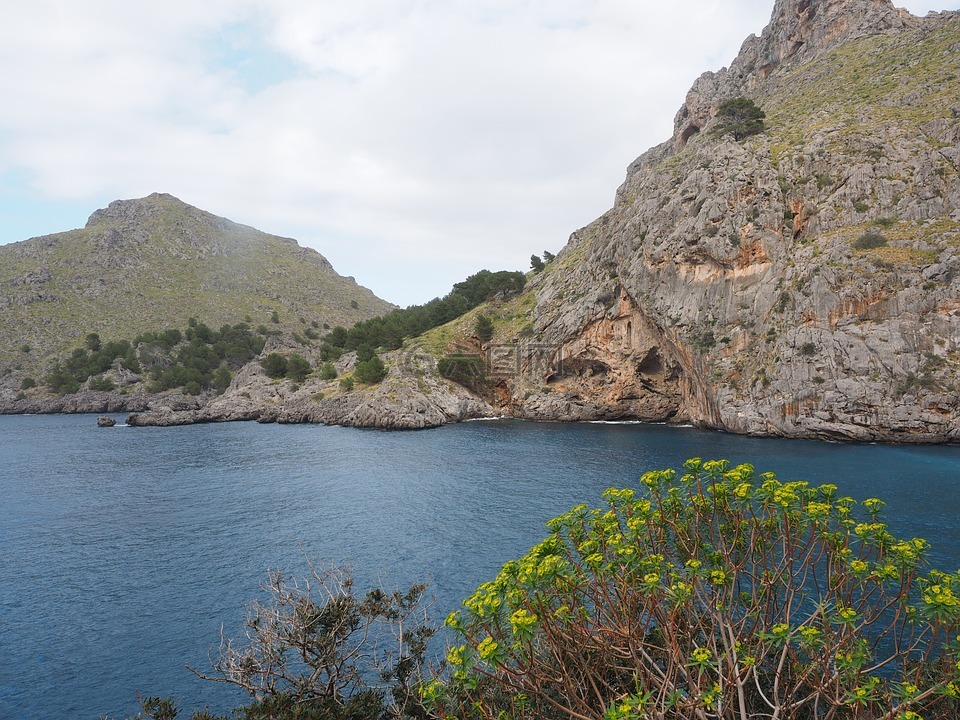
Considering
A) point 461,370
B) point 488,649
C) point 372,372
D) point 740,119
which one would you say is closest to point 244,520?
point 488,649

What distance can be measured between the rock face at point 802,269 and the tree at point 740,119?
8.69ft

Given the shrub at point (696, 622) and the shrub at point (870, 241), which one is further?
the shrub at point (870, 241)

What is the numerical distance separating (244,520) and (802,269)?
7080 centimetres

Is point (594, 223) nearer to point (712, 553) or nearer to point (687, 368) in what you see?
point (687, 368)

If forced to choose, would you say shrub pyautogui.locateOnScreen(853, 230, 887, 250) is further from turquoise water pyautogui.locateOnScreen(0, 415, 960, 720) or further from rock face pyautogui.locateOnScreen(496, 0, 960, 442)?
turquoise water pyautogui.locateOnScreen(0, 415, 960, 720)

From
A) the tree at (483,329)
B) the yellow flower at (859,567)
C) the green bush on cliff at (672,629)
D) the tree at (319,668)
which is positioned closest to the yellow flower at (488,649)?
the green bush on cliff at (672,629)

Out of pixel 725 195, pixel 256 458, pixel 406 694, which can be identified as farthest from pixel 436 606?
pixel 725 195

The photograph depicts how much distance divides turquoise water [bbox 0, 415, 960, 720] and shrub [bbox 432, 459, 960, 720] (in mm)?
12984

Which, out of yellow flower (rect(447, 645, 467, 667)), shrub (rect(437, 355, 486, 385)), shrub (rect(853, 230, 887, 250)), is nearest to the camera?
yellow flower (rect(447, 645, 467, 667))

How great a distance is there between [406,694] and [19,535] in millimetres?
37638

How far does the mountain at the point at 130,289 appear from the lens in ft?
463

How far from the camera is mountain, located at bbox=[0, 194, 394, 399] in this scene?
14100cm

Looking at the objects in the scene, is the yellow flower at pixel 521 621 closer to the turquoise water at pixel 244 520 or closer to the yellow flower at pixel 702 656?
the yellow flower at pixel 702 656

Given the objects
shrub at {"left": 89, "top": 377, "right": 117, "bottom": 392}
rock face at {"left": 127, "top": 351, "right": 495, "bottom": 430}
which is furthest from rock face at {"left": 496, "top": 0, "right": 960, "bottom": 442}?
shrub at {"left": 89, "top": 377, "right": 117, "bottom": 392}
